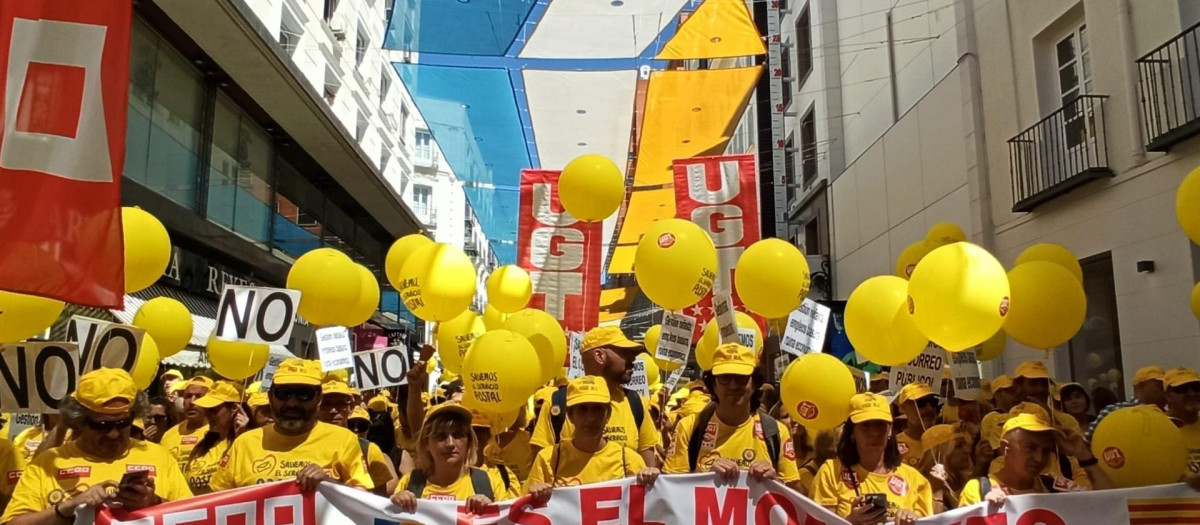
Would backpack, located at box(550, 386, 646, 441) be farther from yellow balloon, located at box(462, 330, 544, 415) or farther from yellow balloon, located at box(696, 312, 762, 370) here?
yellow balloon, located at box(696, 312, 762, 370)

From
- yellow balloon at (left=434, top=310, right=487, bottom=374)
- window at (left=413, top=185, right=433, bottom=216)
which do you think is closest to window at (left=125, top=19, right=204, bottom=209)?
yellow balloon at (left=434, top=310, right=487, bottom=374)

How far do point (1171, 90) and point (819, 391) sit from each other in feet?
20.7

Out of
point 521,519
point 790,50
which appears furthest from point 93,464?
point 790,50

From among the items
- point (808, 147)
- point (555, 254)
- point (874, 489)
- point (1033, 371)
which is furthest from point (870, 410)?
point (808, 147)

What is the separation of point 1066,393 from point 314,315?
5697 mm

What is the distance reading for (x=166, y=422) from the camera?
22.0 feet

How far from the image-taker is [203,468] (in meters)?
5.25

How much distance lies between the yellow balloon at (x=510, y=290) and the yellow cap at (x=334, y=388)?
3.12 m

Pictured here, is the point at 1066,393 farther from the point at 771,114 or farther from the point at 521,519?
the point at 771,114

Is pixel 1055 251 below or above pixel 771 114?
below

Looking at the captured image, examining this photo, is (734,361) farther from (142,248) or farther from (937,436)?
(142,248)

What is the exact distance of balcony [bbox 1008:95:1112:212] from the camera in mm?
9805

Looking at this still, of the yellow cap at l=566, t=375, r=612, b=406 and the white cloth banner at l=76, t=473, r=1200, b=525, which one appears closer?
the white cloth banner at l=76, t=473, r=1200, b=525

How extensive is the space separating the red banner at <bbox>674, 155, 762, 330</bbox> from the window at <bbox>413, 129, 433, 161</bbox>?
2063 cm
